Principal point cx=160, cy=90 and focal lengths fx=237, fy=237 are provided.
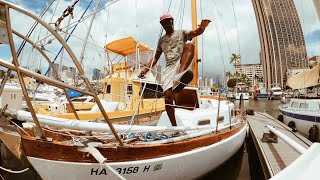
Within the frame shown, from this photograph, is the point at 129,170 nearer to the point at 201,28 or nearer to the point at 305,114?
the point at 201,28

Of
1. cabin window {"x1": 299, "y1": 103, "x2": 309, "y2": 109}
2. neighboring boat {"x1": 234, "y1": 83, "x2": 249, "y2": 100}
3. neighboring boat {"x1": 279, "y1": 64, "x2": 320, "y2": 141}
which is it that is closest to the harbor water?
neighboring boat {"x1": 234, "y1": 83, "x2": 249, "y2": 100}

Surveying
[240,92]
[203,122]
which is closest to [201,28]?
[203,122]

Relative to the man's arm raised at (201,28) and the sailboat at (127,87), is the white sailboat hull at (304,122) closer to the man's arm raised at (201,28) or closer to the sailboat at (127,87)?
the sailboat at (127,87)

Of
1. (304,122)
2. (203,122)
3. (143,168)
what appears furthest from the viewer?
(304,122)

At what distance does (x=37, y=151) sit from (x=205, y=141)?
9.93 ft

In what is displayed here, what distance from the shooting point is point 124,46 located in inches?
559

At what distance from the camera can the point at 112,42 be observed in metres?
13.6

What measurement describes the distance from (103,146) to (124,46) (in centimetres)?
1142

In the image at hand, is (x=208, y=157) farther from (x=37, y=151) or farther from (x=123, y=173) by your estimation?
(x=37, y=151)

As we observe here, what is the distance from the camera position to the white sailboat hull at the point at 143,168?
3250 mm

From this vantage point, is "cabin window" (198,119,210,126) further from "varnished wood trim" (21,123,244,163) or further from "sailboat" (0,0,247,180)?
"varnished wood trim" (21,123,244,163)

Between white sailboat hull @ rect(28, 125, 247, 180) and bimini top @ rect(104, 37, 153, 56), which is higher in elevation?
bimini top @ rect(104, 37, 153, 56)

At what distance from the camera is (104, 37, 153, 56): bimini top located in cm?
1356

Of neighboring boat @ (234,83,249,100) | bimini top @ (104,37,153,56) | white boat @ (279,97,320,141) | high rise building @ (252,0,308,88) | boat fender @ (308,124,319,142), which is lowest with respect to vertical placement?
boat fender @ (308,124,319,142)
